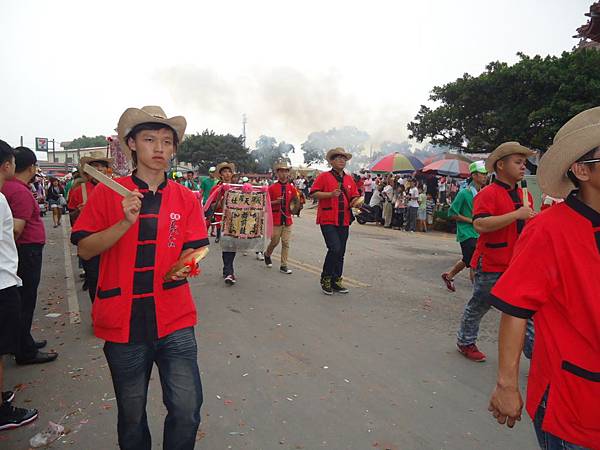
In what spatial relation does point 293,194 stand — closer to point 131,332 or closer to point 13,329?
point 13,329

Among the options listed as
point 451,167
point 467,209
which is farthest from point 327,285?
point 451,167

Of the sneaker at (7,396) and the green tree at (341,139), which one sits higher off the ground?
the green tree at (341,139)

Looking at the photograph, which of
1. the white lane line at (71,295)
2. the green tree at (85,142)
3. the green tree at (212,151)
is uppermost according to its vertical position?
the green tree at (85,142)

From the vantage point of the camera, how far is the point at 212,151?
5316cm

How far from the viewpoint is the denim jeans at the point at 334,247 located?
618 centimetres

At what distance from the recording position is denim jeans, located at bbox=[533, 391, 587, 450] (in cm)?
156

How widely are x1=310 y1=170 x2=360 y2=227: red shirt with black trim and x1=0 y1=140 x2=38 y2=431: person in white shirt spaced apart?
3942mm

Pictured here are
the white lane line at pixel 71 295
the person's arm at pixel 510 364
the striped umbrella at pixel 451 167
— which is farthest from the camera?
the striped umbrella at pixel 451 167

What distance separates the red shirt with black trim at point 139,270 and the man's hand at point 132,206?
0.37ft

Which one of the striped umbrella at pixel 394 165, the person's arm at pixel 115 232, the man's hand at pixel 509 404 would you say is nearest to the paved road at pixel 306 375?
the man's hand at pixel 509 404

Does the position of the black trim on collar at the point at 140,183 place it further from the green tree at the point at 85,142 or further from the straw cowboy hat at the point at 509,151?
the green tree at the point at 85,142

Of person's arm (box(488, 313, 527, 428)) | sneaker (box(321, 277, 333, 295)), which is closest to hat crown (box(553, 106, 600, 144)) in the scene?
person's arm (box(488, 313, 527, 428))

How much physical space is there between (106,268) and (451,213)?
451 centimetres

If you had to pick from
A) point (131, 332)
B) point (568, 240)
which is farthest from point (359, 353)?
point (568, 240)
